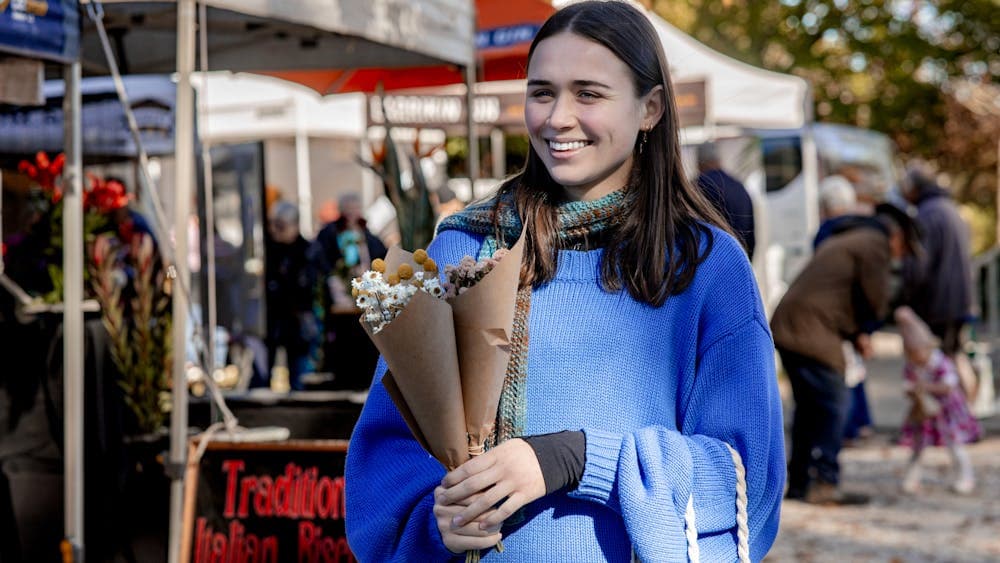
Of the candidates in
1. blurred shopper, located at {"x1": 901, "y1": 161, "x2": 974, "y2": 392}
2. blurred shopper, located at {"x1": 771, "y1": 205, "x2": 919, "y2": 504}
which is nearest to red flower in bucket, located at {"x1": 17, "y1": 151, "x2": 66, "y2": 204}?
blurred shopper, located at {"x1": 771, "y1": 205, "x2": 919, "y2": 504}

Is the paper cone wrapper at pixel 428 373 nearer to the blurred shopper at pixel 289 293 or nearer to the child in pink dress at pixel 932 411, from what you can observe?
the child in pink dress at pixel 932 411

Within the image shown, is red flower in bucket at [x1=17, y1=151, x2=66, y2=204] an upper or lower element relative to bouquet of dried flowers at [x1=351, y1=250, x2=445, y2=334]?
upper

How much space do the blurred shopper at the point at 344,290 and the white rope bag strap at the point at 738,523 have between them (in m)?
3.56

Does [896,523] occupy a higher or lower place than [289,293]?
lower

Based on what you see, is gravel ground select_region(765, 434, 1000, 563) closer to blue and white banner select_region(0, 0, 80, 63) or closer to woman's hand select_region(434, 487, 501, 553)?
blue and white banner select_region(0, 0, 80, 63)

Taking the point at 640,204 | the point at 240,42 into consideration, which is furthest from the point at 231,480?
the point at 640,204

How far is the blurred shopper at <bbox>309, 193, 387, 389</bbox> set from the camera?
255 inches

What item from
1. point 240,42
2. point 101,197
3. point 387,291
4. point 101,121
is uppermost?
point 240,42

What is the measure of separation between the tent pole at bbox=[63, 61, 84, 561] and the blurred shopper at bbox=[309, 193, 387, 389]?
1254mm

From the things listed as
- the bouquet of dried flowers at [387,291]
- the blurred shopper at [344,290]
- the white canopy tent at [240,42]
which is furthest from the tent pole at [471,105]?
the bouquet of dried flowers at [387,291]

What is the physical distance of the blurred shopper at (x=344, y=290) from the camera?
648 centimetres

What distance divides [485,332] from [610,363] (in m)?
0.30

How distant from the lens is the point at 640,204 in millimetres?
2152

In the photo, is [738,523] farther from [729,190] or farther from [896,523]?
[896,523]
